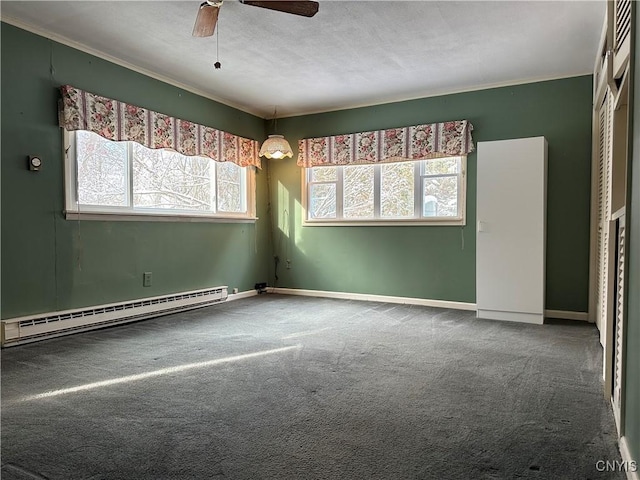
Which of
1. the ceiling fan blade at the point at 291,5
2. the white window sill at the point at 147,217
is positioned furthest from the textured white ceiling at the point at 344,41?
the white window sill at the point at 147,217

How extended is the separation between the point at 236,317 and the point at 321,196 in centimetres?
219

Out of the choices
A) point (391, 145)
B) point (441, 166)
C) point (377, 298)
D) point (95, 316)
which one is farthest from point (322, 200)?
point (95, 316)

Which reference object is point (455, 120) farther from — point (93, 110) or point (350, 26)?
point (93, 110)

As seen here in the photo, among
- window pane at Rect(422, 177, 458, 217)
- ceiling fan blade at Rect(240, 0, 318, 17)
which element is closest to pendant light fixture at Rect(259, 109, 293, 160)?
window pane at Rect(422, 177, 458, 217)

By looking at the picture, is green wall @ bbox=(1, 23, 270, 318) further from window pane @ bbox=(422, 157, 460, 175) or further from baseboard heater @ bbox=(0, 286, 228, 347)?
window pane @ bbox=(422, 157, 460, 175)

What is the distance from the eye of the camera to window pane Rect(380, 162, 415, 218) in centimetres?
528

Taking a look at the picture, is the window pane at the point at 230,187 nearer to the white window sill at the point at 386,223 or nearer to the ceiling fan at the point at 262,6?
the white window sill at the point at 386,223

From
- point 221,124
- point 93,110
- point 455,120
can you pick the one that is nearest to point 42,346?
point 93,110

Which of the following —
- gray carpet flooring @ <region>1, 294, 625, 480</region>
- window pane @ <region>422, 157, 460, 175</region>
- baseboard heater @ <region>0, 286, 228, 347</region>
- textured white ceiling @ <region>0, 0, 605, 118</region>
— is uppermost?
textured white ceiling @ <region>0, 0, 605, 118</region>

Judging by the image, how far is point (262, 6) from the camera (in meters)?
2.67

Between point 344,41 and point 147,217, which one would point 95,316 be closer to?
point 147,217

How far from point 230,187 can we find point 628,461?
481 centimetres

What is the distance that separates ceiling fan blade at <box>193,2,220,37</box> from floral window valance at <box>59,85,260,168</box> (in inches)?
55.4

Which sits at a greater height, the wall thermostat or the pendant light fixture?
the pendant light fixture
